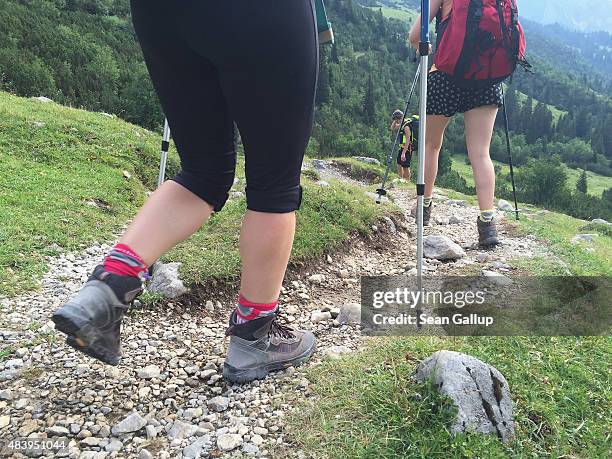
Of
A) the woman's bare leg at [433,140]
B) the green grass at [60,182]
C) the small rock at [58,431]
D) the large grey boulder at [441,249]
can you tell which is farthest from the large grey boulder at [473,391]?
the woman's bare leg at [433,140]

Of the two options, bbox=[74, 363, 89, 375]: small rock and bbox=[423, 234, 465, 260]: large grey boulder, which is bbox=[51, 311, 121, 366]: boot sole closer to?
bbox=[74, 363, 89, 375]: small rock

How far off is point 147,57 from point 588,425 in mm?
2673

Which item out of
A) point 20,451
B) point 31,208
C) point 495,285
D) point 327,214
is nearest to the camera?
point 20,451

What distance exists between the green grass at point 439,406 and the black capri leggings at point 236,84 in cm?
96

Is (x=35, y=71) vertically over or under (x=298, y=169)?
under

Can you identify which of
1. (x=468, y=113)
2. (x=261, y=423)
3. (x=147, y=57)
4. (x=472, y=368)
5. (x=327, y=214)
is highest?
(x=147, y=57)

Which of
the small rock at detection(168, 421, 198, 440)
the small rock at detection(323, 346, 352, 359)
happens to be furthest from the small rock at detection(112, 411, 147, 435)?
the small rock at detection(323, 346, 352, 359)

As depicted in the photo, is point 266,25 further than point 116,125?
No

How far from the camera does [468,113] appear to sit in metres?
4.85

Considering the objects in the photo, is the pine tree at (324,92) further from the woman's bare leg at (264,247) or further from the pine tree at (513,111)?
the woman's bare leg at (264,247)

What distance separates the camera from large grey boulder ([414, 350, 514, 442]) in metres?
1.97

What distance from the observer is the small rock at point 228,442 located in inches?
78.6

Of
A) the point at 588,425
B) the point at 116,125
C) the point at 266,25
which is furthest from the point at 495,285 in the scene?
the point at 116,125

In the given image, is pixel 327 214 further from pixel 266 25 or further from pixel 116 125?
pixel 116 125
